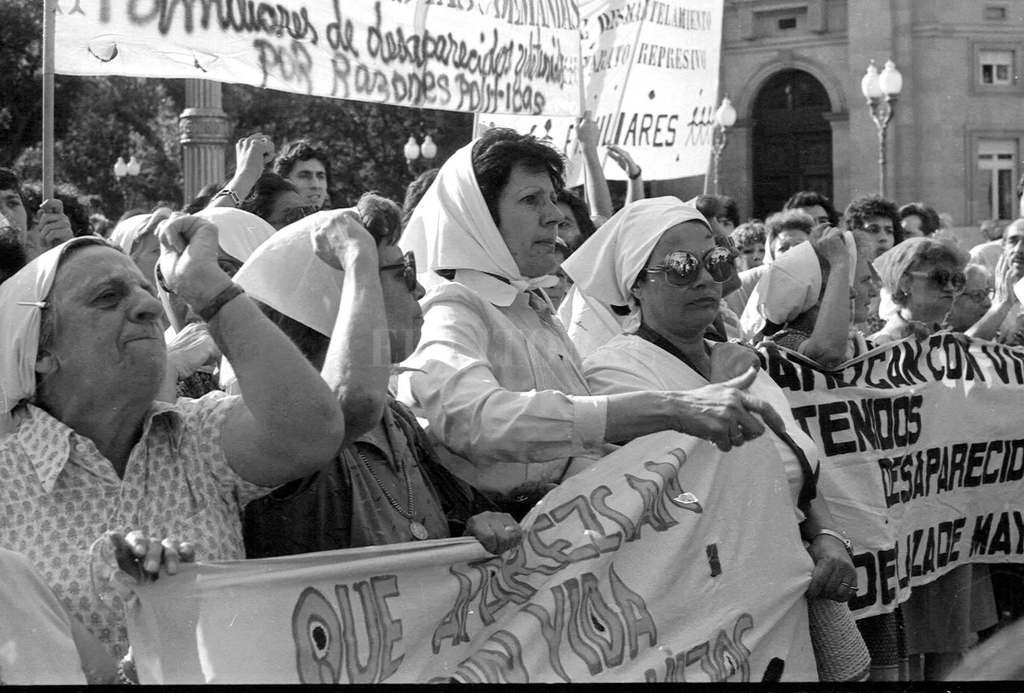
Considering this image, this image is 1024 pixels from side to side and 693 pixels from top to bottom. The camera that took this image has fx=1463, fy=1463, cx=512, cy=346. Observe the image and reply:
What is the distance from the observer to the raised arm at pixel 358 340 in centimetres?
260

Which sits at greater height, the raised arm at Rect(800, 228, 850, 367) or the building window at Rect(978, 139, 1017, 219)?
the building window at Rect(978, 139, 1017, 219)

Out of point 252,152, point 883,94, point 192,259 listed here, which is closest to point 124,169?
point 252,152

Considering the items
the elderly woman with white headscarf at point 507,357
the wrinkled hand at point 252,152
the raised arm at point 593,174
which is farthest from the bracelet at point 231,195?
Result: the raised arm at point 593,174

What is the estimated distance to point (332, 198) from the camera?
5656 millimetres

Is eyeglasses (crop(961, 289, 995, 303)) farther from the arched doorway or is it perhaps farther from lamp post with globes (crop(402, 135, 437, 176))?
the arched doorway

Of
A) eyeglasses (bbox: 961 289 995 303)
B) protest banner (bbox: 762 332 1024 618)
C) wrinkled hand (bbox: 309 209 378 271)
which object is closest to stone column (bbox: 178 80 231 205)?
protest banner (bbox: 762 332 1024 618)

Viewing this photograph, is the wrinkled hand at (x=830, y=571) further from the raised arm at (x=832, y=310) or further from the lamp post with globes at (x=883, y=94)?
the lamp post with globes at (x=883, y=94)

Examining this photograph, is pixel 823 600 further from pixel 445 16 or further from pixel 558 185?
pixel 445 16

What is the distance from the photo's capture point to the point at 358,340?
103 inches

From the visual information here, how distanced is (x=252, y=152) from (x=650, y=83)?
9.58ft

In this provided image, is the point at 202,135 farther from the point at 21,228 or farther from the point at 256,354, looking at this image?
the point at 256,354

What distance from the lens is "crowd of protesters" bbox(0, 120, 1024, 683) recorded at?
2.47m

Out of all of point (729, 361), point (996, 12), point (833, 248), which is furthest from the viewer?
point (996, 12)

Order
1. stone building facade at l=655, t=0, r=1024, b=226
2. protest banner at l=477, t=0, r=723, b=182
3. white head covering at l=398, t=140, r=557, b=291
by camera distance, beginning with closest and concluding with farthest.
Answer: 1. white head covering at l=398, t=140, r=557, b=291
2. stone building facade at l=655, t=0, r=1024, b=226
3. protest banner at l=477, t=0, r=723, b=182
